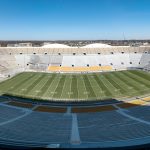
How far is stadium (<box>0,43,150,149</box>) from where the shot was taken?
19547 mm

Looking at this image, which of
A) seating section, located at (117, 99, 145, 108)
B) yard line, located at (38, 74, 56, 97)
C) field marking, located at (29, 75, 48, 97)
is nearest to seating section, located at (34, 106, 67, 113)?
yard line, located at (38, 74, 56, 97)

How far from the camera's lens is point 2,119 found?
25984 mm

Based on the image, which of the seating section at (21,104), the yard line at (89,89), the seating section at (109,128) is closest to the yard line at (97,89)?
the yard line at (89,89)

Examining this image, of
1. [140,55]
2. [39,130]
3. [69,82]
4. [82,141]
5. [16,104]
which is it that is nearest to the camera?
[82,141]

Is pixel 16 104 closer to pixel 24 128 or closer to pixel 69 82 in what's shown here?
pixel 24 128

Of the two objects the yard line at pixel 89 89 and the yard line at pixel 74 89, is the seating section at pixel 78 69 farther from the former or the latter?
the yard line at pixel 89 89

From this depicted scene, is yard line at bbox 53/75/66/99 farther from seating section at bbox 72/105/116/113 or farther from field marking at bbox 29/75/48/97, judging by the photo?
seating section at bbox 72/105/116/113

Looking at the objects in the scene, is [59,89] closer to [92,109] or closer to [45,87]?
[45,87]

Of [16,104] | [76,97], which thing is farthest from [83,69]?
[16,104]

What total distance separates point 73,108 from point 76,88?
11.1 metres

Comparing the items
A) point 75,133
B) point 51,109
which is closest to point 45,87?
point 51,109

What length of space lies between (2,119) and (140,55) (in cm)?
6009

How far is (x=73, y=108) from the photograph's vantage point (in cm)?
3153

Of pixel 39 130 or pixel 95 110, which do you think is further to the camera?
pixel 95 110
